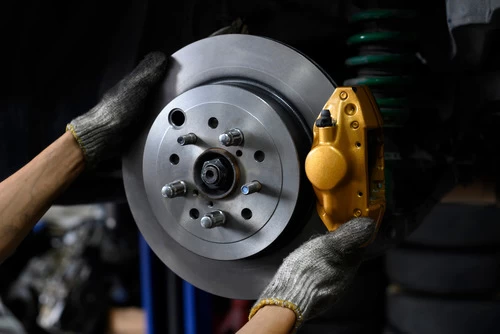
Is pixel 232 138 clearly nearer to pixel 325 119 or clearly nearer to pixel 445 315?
pixel 325 119

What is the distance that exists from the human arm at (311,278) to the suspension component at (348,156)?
2 cm

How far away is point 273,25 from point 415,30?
205mm

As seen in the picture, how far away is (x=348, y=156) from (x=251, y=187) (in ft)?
0.38

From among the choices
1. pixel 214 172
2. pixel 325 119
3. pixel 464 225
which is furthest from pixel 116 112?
pixel 464 225

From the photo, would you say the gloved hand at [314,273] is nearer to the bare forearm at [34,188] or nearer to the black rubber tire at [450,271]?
the bare forearm at [34,188]

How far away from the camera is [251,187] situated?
0.67m

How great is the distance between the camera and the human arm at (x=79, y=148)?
0.75 metres

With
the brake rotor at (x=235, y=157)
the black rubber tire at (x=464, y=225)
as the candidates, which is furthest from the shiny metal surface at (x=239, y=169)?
the black rubber tire at (x=464, y=225)

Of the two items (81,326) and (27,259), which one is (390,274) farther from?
(27,259)

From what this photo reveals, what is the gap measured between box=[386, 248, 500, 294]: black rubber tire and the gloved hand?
40.0 inches

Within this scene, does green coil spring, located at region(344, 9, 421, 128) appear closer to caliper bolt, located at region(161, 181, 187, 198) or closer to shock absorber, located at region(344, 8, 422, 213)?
shock absorber, located at region(344, 8, 422, 213)

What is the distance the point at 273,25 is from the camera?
89 centimetres

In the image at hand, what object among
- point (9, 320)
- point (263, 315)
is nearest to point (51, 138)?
point (263, 315)

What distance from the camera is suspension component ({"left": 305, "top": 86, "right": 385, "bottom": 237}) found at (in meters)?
0.63
